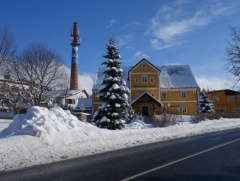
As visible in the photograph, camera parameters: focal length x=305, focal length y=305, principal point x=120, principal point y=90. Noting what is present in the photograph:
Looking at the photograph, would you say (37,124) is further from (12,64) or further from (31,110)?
(12,64)

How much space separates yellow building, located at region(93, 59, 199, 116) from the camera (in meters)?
54.0

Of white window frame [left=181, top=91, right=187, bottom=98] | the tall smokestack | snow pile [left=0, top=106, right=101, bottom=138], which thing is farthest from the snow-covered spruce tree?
the tall smokestack

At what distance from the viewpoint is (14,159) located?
9531mm

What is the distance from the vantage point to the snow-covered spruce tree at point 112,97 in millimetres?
24844

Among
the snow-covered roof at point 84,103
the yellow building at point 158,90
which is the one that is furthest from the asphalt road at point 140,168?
the snow-covered roof at point 84,103

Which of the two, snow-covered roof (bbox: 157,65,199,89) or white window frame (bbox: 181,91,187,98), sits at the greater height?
snow-covered roof (bbox: 157,65,199,89)

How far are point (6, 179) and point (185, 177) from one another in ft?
14.1

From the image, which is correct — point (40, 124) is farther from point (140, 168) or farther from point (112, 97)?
point (112, 97)

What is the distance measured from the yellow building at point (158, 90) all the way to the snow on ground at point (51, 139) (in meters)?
36.5

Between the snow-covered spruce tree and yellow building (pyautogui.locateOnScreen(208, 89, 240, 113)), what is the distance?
49228mm

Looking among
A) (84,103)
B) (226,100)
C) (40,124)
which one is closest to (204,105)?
(226,100)

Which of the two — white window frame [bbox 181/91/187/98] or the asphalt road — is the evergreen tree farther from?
the asphalt road

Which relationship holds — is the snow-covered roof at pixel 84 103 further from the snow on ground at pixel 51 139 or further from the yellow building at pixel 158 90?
the snow on ground at pixel 51 139

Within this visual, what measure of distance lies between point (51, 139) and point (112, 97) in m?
13.3
